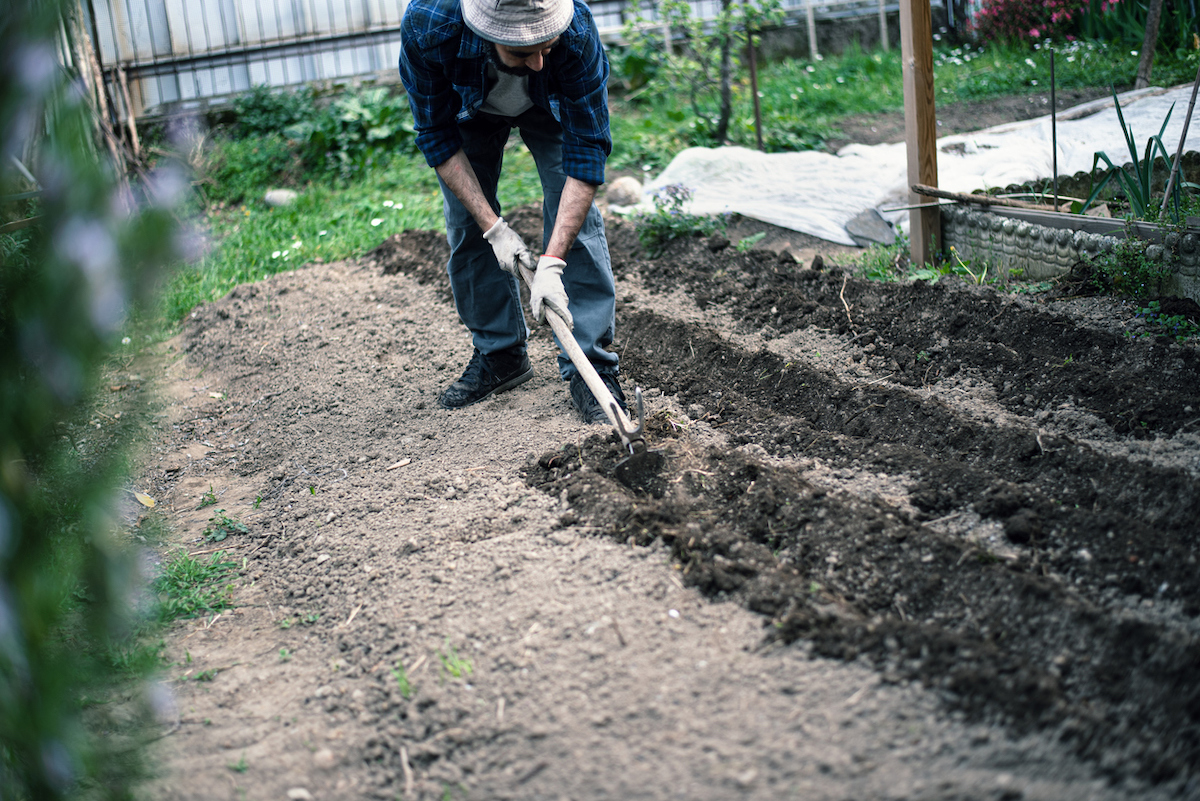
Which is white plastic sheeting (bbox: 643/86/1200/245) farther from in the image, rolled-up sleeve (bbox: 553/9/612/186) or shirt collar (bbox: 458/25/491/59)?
shirt collar (bbox: 458/25/491/59)

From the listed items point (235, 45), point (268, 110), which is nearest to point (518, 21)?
point (268, 110)

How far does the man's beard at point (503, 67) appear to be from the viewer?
249cm

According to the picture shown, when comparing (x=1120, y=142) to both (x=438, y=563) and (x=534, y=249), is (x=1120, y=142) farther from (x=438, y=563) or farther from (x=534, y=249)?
(x=438, y=563)

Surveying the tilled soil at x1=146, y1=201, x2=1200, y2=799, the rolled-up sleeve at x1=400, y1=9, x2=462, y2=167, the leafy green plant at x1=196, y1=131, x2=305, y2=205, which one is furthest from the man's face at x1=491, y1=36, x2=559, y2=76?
the leafy green plant at x1=196, y1=131, x2=305, y2=205

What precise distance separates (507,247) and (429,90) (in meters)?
0.57

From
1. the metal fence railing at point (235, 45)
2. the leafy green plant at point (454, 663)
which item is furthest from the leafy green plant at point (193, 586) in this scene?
the metal fence railing at point (235, 45)

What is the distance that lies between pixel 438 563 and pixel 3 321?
46.3 inches

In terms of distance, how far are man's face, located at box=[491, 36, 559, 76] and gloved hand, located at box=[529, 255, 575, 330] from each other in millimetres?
597

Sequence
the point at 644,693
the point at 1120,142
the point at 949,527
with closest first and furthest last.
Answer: the point at 644,693, the point at 949,527, the point at 1120,142

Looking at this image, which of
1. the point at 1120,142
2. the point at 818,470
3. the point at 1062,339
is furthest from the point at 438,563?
the point at 1120,142

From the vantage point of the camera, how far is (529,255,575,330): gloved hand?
8.64 ft

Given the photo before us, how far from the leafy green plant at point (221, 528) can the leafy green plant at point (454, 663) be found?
1124 mm

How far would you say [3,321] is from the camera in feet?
3.85

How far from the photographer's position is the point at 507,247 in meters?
2.75
